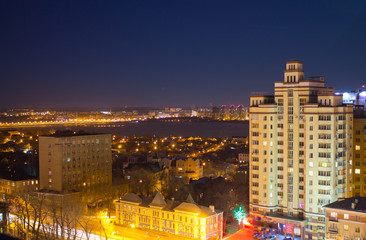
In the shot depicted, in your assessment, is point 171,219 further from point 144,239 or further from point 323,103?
point 323,103

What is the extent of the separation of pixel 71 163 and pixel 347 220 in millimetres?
11868

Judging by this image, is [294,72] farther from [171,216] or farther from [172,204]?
[171,216]

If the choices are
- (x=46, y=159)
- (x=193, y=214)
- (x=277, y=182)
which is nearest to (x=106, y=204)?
(x=46, y=159)

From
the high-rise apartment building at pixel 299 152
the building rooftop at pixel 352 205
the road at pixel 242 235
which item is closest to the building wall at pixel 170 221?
the road at pixel 242 235

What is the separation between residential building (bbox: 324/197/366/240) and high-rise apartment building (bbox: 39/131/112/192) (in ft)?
36.0

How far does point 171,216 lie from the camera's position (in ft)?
42.5

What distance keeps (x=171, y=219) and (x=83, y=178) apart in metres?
6.67

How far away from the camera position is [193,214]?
12.5 metres

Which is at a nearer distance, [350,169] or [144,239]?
[144,239]

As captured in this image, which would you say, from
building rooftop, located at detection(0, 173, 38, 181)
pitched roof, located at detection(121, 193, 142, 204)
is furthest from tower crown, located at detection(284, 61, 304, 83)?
building rooftop, located at detection(0, 173, 38, 181)

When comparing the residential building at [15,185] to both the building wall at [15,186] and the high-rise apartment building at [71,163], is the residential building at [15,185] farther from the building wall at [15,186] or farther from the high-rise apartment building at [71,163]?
the high-rise apartment building at [71,163]

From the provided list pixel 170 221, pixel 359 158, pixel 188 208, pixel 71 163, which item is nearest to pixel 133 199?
pixel 170 221

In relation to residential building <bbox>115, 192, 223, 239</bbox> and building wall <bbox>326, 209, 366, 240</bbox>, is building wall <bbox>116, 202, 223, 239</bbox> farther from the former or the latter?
building wall <bbox>326, 209, 366, 240</bbox>

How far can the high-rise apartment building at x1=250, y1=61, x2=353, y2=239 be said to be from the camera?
1259cm
